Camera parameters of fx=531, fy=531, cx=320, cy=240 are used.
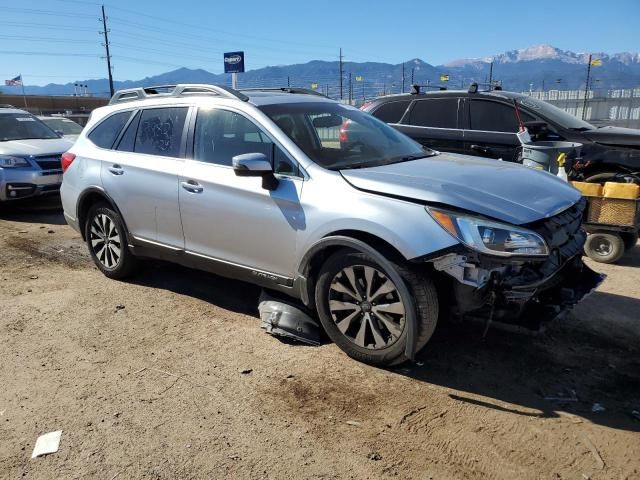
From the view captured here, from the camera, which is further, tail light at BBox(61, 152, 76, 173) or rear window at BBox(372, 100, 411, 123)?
rear window at BBox(372, 100, 411, 123)

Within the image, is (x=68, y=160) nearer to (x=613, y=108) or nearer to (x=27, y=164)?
(x=27, y=164)

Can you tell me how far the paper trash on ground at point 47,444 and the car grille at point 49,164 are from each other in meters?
7.04

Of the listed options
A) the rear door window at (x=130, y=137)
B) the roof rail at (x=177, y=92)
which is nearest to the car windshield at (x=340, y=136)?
the roof rail at (x=177, y=92)

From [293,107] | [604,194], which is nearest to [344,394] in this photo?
[293,107]

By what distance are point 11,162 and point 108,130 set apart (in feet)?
14.4

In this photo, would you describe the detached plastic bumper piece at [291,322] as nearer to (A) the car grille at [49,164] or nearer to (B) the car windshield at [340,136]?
(B) the car windshield at [340,136]

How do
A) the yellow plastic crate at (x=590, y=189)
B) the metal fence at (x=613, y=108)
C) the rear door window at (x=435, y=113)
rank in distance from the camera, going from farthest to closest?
the metal fence at (x=613, y=108), the rear door window at (x=435, y=113), the yellow plastic crate at (x=590, y=189)

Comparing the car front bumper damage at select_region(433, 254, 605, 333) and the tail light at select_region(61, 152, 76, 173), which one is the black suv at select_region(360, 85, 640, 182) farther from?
the tail light at select_region(61, 152, 76, 173)

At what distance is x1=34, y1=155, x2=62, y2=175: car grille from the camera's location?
8898 mm

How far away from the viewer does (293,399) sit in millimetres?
3275

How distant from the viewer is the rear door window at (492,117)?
7435 millimetres

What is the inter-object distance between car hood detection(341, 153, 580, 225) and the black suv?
131 inches

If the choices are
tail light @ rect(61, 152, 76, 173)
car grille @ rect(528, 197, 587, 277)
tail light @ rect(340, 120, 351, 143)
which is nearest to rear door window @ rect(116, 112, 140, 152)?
tail light @ rect(61, 152, 76, 173)

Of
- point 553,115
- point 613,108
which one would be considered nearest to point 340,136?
point 553,115
